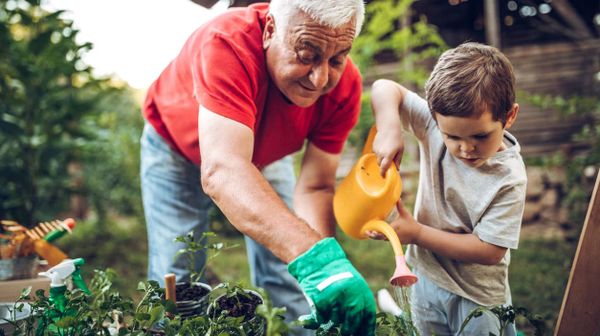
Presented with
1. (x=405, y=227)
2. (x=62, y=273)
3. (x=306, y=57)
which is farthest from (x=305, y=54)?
(x=62, y=273)

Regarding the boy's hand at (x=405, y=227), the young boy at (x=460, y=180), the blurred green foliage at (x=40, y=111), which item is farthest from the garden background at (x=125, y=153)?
the boy's hand at (x=405, y=227)

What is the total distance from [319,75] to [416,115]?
357 millimetres

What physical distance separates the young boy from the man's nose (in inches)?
8.2

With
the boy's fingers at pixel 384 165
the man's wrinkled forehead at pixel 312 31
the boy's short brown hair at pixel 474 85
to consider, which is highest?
the man's wrinkled forehead at pixel 312 31

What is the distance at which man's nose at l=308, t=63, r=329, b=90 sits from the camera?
4.34 feet

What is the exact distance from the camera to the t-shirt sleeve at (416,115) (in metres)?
1.43

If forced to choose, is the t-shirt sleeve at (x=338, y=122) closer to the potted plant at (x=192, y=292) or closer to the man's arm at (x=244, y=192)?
the man's arm at (x=244, y=192)

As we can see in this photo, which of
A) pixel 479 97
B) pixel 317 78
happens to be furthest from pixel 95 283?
pixel 479 97

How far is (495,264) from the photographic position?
1.35 metres

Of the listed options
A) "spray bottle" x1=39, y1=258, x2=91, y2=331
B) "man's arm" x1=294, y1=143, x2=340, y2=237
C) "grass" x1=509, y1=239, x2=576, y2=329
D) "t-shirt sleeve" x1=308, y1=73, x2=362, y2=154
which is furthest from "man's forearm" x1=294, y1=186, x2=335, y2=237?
"grass" x1=509, y1=239, x2=576, y2=329

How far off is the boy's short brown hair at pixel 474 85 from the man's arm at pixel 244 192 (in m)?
0.49

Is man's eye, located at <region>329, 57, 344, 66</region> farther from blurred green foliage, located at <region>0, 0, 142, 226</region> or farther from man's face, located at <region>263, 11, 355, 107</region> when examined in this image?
blurred green foliage, located at <region>0, 0, 142, 226</region>

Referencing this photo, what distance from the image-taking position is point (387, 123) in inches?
53.3

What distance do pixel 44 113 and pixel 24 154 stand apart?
1.05 feet
